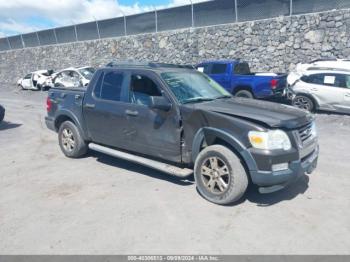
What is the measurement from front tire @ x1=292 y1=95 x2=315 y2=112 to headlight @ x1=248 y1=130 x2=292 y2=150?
27.7ft

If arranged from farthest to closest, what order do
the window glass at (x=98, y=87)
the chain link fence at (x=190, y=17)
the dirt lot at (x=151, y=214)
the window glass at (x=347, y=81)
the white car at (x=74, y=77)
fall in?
1. the white car at (x=74, y=77)
2. the chain link fence at (x=190, y=17)
3. the window glass at (x=347, y=81)
4. the window glass at (x=98, y=87)
5. the dirt lot at (x=151, y=214)

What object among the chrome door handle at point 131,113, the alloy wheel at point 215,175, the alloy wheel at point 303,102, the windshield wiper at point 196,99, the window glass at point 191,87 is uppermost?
the window glass at point 191,87

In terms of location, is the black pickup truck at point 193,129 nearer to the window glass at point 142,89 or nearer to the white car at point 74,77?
the window glass at point 142,89

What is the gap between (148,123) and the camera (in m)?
5.38

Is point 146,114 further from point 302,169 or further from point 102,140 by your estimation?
point 302,169

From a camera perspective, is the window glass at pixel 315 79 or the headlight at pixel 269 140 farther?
the window glass at pixel 315 79

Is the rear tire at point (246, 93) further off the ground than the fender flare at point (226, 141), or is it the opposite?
the fender flare at point (226, 141)

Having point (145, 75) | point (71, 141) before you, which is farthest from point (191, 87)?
point (71, 141)

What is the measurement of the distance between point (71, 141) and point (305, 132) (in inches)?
178

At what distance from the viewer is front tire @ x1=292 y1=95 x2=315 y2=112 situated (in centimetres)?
1211

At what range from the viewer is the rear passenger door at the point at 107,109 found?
5875mm

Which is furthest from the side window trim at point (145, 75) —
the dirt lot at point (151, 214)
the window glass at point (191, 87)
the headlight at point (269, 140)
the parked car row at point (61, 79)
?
the parked car row at point (61, 79)

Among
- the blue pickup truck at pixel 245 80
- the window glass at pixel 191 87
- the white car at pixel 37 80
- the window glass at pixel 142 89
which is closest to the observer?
the window glass at pixel 191 87

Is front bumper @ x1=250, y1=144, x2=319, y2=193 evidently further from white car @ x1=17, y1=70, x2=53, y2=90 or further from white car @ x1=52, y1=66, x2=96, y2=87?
white car @ x1=17, y1=70, x2=53, y2=90
